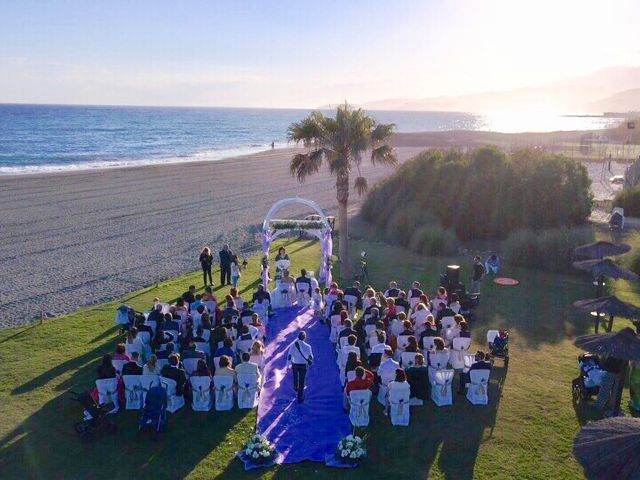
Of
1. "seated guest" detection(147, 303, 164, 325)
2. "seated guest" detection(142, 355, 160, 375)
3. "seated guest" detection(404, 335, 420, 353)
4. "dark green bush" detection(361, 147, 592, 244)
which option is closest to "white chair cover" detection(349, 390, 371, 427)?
"seated guest" detection(404, 335, 420, 353)

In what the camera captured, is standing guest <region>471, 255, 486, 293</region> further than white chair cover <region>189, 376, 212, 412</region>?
Yes

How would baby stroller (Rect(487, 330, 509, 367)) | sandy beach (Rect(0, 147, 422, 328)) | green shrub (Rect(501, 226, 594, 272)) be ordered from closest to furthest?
baby stroller (Rect(487, 330, 509, 367))
sandy beach (Rect(0, 147, 422, 328))
green shrub (Rect(501, 226, 594, 272))

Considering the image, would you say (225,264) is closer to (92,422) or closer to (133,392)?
(133,392)

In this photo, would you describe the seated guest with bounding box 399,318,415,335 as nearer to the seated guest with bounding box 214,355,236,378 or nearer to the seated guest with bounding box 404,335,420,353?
the seated guest with bounding box 404,335,420,353

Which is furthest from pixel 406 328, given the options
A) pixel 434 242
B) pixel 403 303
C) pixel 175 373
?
pixel 434 242

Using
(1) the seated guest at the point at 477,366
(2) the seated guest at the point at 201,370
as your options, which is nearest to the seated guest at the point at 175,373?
(2) the seated guest at the point at 201,370

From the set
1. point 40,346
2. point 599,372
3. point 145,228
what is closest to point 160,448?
point 40,346

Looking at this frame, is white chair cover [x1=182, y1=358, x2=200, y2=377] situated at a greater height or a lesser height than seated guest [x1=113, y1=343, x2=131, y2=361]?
lesser
